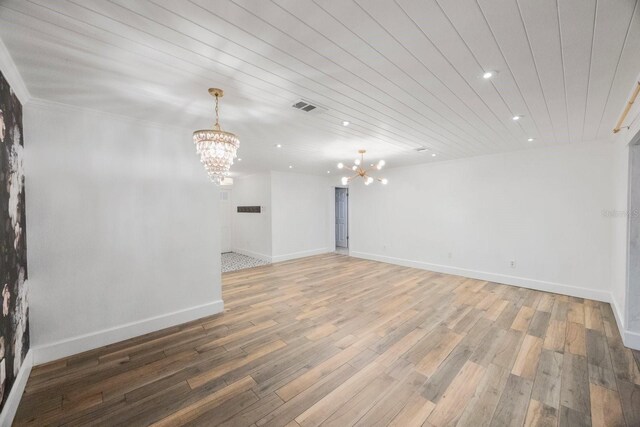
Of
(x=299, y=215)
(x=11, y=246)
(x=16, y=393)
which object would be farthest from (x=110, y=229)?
(x=299, y=215)

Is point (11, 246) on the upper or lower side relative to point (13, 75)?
lower

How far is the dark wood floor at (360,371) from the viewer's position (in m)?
1.80

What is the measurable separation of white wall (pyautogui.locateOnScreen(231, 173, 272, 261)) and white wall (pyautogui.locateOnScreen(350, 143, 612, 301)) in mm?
3390

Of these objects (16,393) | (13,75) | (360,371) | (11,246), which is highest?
(13,75)

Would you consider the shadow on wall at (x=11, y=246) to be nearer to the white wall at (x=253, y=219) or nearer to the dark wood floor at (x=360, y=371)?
the dark wood floor at (x=360, y=371)

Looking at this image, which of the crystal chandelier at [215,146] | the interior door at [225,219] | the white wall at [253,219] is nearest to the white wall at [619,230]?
the crystal chandelier at [215,146]

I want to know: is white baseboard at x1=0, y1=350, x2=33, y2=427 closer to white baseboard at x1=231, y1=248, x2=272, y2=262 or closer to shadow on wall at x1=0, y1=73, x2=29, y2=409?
shadow on wall at x1=0, y1=73, x2=29, y2=409

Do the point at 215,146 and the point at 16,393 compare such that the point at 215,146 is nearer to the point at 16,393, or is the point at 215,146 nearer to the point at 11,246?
the point at 11,246

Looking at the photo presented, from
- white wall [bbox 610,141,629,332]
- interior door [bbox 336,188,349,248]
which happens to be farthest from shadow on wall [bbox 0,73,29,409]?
interior door [bbox 336,188,349,248]

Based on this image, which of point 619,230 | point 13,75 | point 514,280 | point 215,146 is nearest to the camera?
point 13,75

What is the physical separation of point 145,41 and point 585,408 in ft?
13.4

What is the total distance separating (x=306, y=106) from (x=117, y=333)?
11.1 feet

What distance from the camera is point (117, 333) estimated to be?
9.23 ft

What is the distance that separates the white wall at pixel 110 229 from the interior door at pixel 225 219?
5.11 m
